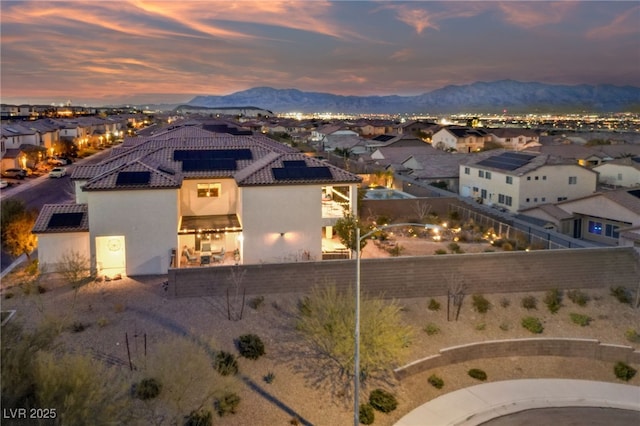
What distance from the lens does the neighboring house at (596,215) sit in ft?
136

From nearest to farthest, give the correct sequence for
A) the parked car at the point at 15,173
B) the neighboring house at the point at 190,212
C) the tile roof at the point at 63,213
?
the neighboring house at the point at 190,212
the tile roof at the point at 63,213
the parked car at the point at 15,173

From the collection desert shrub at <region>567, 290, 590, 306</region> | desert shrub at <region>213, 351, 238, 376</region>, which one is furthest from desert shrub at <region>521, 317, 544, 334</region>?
desert shrub at <region>213, 351, 238, 376</region>

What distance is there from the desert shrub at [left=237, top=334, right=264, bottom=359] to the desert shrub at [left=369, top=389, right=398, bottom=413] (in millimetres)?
4770

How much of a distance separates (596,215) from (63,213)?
36739mm

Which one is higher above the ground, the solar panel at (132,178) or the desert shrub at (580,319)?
the solar panel at (132,178)

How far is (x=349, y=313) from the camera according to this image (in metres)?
22.4

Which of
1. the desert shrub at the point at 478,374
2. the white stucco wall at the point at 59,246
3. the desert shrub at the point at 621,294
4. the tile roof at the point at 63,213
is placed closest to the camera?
the desert shrub at the point at 478,374

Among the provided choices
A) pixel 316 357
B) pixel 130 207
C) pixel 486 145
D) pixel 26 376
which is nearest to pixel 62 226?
pixel 130 207

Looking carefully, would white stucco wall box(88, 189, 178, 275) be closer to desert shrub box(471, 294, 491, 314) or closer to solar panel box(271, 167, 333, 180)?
solar panel box(271, 167, 333, 180)

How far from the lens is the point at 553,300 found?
2866cm

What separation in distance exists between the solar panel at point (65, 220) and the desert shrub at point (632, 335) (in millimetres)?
27780

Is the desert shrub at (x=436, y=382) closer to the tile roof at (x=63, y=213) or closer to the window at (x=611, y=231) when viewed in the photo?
the tile roof at (x=63, y=213)

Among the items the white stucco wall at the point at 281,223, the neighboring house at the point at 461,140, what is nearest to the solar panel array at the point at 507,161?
the white stucco wall at the point at 281,223

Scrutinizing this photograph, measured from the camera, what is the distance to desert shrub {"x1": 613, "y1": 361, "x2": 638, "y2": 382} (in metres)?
24.8
